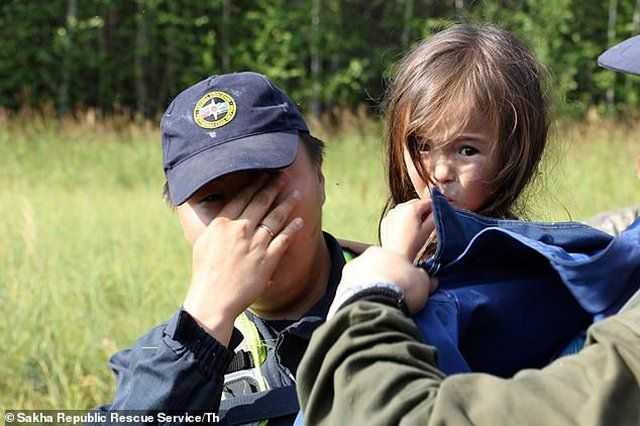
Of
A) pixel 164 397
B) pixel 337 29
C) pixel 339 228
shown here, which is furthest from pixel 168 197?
pixel 337 29

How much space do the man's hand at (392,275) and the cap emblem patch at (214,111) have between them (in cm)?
76

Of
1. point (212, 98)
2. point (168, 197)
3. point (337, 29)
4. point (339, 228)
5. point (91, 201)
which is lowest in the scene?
point (337, 29)

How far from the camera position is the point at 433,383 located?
1.50m

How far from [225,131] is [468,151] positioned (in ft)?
1.74

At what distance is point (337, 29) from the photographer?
2423 centimetres

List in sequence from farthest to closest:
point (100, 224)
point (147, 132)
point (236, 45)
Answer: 1. point (236, 45)
2. point (147, 132)
3. point (100, 224)

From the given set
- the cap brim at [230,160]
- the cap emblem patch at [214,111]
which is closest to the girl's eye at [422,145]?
the cap brim at [230,160]

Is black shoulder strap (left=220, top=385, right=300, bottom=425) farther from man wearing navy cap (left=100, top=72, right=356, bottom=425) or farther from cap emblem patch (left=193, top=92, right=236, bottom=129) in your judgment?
cap emblem patch (left=193, top=92, right=236, bottom=129)

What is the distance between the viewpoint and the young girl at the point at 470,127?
2559 millimetres

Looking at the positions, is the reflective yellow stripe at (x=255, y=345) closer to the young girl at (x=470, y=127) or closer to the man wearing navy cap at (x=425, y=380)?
the young girl at (x=470, y=127)

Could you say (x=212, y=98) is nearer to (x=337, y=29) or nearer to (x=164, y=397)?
(x=164, y=397)

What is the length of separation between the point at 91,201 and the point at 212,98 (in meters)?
8.31

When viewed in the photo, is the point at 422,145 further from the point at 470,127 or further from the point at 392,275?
the point at 392,275

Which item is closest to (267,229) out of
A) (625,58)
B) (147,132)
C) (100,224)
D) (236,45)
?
(625,58)
